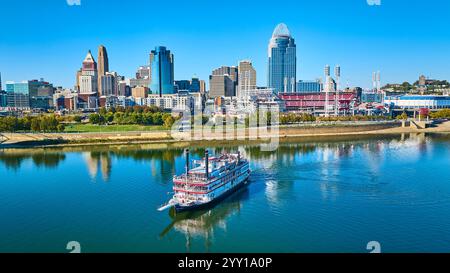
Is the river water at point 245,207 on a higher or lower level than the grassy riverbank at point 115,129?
lower

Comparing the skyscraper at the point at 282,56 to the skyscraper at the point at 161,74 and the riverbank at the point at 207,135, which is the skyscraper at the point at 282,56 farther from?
the riverbank at the point at 207,135

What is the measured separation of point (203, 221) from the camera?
1135 cm

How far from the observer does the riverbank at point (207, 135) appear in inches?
1067

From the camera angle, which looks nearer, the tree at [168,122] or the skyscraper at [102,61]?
the tree at [168,122]

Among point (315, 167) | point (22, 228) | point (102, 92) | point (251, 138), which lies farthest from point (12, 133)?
point (102, 92)

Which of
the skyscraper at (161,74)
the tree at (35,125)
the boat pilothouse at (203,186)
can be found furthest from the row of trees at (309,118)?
the skyscraper at (161,74)

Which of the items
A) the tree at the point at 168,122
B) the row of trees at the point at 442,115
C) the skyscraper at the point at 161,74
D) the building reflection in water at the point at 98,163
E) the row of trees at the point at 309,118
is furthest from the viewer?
the skyscraper at the point at 161,74

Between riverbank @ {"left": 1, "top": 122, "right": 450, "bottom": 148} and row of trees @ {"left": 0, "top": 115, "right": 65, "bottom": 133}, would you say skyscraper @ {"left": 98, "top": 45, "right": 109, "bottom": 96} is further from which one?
riverbank @ {"left": 1, "top": 122, "right": 450, "bottom": 148}

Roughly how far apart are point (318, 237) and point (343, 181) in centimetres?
626

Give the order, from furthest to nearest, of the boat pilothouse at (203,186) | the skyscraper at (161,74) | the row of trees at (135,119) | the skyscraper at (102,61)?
the skyscraper at (102,61) → the skyscraper at (161,74) → the row of trees at (135,119) → the boat pilothouse at (203,186)

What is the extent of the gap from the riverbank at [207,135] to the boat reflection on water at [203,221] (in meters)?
16.3

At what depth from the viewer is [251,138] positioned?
3027 cm

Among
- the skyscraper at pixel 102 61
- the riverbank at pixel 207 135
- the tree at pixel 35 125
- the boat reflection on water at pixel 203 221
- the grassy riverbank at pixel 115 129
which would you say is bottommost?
the boat reflection on water at pixel 203 221

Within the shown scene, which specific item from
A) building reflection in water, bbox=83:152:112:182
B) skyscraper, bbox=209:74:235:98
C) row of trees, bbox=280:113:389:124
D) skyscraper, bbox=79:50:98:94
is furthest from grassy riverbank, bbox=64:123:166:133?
skyscraper, bbox=79:50:98:94
